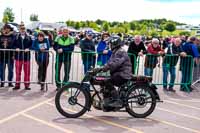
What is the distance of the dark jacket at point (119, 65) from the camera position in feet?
28.0

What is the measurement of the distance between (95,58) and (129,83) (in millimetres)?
3916

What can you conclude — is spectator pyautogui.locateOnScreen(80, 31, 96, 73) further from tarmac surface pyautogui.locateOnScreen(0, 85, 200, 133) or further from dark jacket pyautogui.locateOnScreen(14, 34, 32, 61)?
tarmac surface pyautogui.locateOnScreen(0, 85, 200, 133)

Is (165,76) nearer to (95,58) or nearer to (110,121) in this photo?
(95,58)

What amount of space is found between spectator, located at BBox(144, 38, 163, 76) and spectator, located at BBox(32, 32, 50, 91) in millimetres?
3020

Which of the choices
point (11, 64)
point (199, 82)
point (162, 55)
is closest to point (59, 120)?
point (11, 64)

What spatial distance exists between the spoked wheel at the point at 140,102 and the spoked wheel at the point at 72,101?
918 millimetres

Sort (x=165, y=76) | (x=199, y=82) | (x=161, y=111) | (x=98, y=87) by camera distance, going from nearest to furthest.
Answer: (x=98, y=87)
(x=161, y=111)
(x=165, y=76)
(x=199, y=82)

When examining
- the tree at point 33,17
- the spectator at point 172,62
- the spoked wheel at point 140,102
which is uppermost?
A: the tree at point 33,17

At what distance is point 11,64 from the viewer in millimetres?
12203

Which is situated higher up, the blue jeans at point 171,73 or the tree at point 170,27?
the tree at point 170,27

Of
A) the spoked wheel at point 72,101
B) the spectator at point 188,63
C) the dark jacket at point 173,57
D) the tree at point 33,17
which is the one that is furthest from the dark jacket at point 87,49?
the tree at point 33,17

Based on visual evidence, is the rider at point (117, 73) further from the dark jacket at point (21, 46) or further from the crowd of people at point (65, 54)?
the dark jacket at point (21, 46)

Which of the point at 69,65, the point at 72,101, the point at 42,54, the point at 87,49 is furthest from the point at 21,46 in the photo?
the point at 72,101

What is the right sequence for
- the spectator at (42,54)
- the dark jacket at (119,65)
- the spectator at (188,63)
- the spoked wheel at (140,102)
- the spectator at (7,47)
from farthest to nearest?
the spectator at (188,63)
the spectator at (42,54)
the spectator at (7,47)
the spoked wheel at (140,102)
the dark jacket at (119,65)
